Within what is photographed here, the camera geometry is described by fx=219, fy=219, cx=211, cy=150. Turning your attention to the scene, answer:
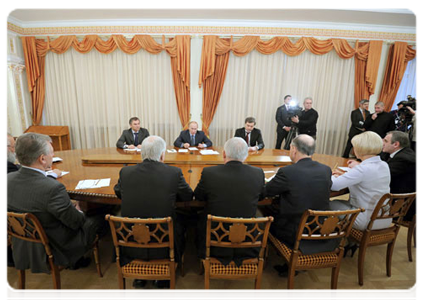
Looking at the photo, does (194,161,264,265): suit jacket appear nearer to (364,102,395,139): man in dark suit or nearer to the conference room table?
the conference room table

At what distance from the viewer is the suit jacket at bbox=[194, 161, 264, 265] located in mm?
1459

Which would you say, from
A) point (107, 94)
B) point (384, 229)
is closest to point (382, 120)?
point (384, 229)

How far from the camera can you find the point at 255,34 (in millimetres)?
4672

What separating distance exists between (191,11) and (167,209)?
400 centimetres

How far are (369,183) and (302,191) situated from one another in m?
0.66

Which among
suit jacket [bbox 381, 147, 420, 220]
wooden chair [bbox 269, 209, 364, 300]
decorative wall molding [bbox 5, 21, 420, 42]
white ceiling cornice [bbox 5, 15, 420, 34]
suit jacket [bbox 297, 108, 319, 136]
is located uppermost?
white ceiling cornice [bbox 5, 15, 420, 34]

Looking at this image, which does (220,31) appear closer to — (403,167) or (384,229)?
(403,167)

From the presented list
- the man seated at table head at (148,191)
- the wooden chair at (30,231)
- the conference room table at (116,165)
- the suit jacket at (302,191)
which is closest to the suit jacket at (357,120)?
the conference room table at (116,165)

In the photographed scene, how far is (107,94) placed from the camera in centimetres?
510

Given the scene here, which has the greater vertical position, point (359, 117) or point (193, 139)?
point (359, 117)

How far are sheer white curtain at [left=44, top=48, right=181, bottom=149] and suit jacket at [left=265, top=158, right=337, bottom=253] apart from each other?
404cm

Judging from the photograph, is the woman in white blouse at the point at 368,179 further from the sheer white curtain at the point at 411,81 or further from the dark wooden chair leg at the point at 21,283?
A: the sheer white curtain at the point at 411,81

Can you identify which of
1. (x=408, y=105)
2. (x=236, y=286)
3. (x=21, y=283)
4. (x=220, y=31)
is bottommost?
(x=236, y=286)

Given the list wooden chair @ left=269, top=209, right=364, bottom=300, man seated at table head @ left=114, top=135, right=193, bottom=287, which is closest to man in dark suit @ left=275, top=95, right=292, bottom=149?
wooden chair @ left=269, top=209, right=364, bottom=300
